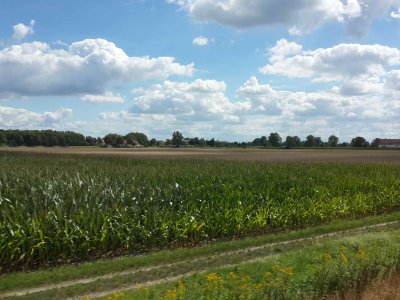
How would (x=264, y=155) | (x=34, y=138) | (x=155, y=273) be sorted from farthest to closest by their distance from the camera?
(x=34, y=138)
(x=264, y=155)
(x=155, y=273)

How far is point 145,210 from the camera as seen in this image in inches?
536

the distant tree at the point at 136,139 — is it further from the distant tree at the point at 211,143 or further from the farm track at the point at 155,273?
the farm track at the point at 155,273

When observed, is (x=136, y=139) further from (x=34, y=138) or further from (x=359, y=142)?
(x=359, y=142)

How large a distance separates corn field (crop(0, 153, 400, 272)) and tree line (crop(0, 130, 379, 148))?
341ft

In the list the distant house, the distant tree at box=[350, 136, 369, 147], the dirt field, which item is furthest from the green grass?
the distant house

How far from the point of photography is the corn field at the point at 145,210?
11.3 metres

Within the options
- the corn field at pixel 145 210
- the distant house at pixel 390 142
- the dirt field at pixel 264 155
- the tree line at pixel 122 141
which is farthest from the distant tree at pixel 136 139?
the corn field at pixel 145 210

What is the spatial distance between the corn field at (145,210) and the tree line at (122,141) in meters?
104

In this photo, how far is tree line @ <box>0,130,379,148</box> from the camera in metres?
116

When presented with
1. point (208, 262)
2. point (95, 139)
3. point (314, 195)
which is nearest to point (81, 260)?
point (208, 262)

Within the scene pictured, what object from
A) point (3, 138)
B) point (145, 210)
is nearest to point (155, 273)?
point (145, 210)

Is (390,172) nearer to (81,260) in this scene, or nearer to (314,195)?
(314,195)

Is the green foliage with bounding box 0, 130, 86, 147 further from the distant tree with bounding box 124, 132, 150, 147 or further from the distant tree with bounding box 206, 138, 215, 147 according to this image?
the distant tree with bounding box 206, 138, 215, 147

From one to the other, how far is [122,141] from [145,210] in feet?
381
